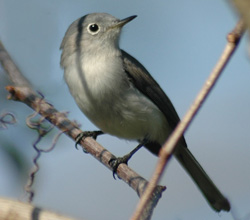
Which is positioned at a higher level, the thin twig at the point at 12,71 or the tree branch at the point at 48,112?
the thin twig at the point at 12,71

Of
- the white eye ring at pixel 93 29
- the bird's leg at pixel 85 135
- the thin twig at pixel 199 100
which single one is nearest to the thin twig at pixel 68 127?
the bird's leg at pixel 85 135

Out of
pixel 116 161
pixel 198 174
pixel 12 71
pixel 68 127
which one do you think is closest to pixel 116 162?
pixel 116 161

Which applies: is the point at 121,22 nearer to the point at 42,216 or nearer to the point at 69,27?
the point at 69,27

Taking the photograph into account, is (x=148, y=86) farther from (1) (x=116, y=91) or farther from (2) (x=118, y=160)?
(2) (x=118, y=160)

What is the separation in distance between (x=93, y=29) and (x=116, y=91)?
2.40 ft

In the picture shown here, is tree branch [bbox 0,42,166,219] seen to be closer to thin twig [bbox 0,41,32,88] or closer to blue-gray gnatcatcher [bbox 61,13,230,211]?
thin twig [bbox 0,41,32,88]

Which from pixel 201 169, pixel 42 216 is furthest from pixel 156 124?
pixel 42 216

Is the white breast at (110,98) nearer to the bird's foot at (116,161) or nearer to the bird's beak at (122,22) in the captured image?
the bird's foot at (116,161)

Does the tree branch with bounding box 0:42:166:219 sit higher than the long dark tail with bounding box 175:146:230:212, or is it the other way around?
the tree branch with bounding box 0:42:166:219

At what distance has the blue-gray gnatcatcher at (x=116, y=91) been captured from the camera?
379cm

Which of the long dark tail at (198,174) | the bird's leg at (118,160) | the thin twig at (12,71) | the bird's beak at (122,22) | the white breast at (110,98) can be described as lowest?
the long dark tail at (198,174)

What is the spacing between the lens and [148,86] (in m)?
4.17

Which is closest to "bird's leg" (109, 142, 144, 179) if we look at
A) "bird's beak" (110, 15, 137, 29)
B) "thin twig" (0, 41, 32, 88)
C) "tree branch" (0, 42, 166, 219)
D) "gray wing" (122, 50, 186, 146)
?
"tree branch" (0, 42, 166, 219)

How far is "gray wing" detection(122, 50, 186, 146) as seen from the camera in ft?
13.4
